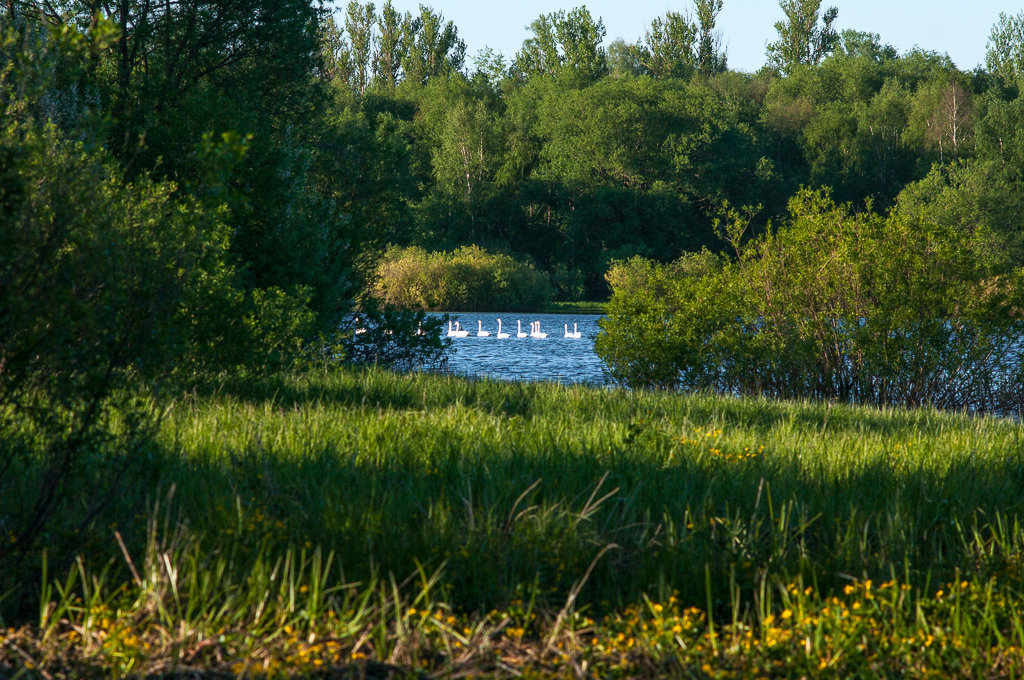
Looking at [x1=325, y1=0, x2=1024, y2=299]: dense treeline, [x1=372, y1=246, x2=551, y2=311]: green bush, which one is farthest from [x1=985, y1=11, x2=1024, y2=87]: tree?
[x1=372, y1=246, x2=551, y2=311]: green bush

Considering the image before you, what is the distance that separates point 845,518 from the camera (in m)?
4.47

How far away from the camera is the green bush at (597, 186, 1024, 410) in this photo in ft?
47.1

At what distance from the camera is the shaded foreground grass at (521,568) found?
10.4ft

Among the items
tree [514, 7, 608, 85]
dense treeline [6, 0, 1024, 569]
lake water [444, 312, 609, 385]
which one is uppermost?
tree [514, 7, 608, 85]

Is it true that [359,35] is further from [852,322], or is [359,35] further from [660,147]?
[852,322]

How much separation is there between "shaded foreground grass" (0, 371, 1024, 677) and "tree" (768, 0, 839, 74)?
84.2 m

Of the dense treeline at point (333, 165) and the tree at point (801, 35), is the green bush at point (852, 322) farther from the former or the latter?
the tree at point (801, 35)

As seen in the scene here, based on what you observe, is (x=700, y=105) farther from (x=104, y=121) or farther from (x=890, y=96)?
(x=104, y=121)

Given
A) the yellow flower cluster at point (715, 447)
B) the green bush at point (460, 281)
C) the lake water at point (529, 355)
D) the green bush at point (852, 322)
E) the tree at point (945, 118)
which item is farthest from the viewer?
the tree at point (945, 118)

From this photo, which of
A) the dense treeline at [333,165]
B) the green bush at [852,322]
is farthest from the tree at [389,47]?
the green bush at [852,322]

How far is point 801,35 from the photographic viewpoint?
273 feet

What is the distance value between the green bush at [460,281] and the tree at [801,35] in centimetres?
4082

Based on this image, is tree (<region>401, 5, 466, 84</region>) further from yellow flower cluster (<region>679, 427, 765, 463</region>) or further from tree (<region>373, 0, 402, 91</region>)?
yellow flower cluster (<region>679, 427, 765, 463</region>)

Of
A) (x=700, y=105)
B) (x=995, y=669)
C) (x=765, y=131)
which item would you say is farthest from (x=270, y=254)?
(x=765, y=131)
